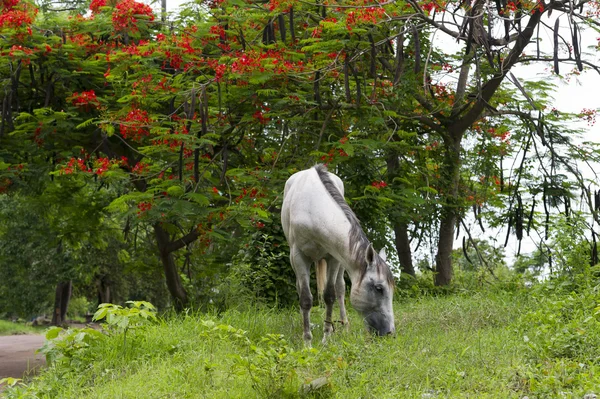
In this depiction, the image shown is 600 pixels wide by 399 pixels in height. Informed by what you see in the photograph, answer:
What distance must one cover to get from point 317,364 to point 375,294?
4.50 ft

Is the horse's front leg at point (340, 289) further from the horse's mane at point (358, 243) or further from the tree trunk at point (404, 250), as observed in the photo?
the tree trunk at point (404, 250)

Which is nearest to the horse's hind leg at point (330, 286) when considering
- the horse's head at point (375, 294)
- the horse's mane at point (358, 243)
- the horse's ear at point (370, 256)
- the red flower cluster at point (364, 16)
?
the horse's mane at point (358, 243)

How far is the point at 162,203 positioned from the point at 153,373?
4.27m

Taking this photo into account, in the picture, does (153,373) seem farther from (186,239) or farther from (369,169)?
(186,239)

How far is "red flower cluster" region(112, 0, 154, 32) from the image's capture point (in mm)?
11688

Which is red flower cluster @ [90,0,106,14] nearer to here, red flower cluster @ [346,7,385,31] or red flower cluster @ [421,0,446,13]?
red flower cluster @ [346,7,385,31]

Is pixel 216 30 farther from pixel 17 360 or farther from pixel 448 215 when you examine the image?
pixel 17 360

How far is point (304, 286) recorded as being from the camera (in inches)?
302

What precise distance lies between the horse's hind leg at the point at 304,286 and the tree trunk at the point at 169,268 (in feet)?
23.3


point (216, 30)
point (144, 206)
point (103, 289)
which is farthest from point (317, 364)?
point (103, 289)

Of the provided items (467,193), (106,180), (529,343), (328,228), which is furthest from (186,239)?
(529,343)

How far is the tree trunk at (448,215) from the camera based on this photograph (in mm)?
13266

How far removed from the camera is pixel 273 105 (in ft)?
36.6

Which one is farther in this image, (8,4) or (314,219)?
(8,4)
